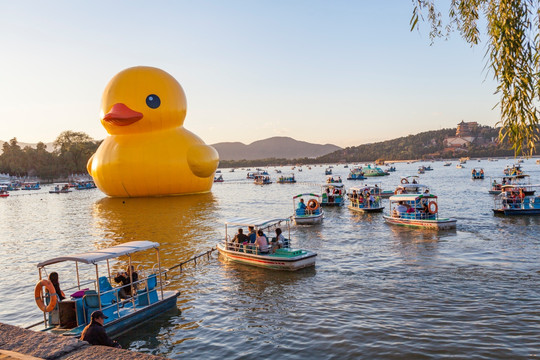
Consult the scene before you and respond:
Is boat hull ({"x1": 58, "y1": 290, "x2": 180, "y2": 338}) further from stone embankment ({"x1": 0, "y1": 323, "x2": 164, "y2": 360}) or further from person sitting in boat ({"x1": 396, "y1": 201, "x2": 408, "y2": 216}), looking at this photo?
person sitting in boat ({"x1": 396, "y1": 201, "x2": 408, "y2": 216})

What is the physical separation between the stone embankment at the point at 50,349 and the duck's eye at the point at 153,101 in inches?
1453

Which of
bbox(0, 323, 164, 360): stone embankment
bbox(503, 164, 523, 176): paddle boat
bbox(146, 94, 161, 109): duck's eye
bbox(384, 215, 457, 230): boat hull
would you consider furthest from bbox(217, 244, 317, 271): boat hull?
bbox(503, 164, 523, 176): paddle boat

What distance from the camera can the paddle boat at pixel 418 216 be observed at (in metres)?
26.8

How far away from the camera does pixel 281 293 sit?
15414mm

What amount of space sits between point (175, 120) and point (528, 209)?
33517mm

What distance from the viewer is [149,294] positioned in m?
13.2

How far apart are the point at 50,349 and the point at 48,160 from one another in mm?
133297

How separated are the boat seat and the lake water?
65cm

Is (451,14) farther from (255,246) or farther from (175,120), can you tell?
Result: (175,120)

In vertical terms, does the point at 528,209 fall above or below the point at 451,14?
below

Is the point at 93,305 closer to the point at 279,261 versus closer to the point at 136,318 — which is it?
the point at 136,318

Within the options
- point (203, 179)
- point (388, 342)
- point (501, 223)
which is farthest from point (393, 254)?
point (203, 179)

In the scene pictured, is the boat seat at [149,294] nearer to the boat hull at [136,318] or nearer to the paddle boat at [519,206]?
the boat hull at [136,318]

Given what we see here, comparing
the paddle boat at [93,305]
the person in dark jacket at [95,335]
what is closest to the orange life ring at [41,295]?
the paddle boat at [93,305]
